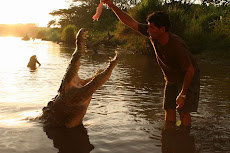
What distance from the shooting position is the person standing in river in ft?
11.6

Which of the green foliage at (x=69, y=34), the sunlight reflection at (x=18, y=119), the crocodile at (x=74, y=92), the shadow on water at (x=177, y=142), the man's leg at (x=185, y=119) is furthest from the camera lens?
the green foliage at (x=69, y=34)

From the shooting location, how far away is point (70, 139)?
12.5 feet

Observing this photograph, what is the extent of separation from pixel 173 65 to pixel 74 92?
4.99 ft

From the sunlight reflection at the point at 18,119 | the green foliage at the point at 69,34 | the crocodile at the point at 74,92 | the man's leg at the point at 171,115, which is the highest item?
the green foliage at the point at 69,34

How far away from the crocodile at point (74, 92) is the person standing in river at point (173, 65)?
0.67m

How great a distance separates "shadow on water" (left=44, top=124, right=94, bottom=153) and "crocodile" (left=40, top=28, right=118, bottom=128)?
0.14 metres

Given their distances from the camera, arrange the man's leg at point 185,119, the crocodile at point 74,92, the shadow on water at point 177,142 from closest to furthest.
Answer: the shadow on water at point 177,142 → the crocodile at point 74,92 → the man's leg at point 185,119

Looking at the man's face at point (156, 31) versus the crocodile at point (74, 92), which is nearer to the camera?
the man's face at point (156, 31)

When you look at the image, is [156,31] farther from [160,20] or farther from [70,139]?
[70,139]

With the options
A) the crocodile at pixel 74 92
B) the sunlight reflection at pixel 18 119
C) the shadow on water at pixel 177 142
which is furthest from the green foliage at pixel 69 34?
the shadow on water at pixel 177 142

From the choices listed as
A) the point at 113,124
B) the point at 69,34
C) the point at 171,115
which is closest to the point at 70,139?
the point at 113,124

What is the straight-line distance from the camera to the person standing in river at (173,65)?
3.53 m

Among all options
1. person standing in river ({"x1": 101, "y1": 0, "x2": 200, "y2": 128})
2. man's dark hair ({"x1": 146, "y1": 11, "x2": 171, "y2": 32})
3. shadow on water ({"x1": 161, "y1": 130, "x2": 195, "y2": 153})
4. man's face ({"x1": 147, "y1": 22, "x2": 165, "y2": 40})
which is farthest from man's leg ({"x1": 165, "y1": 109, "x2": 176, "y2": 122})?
man's dark hair ({"x1": 146, "y1": 11, "x2": 171, "y2": 32})

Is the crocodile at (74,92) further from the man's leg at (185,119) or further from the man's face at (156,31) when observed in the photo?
the man's leg at (185,119)
